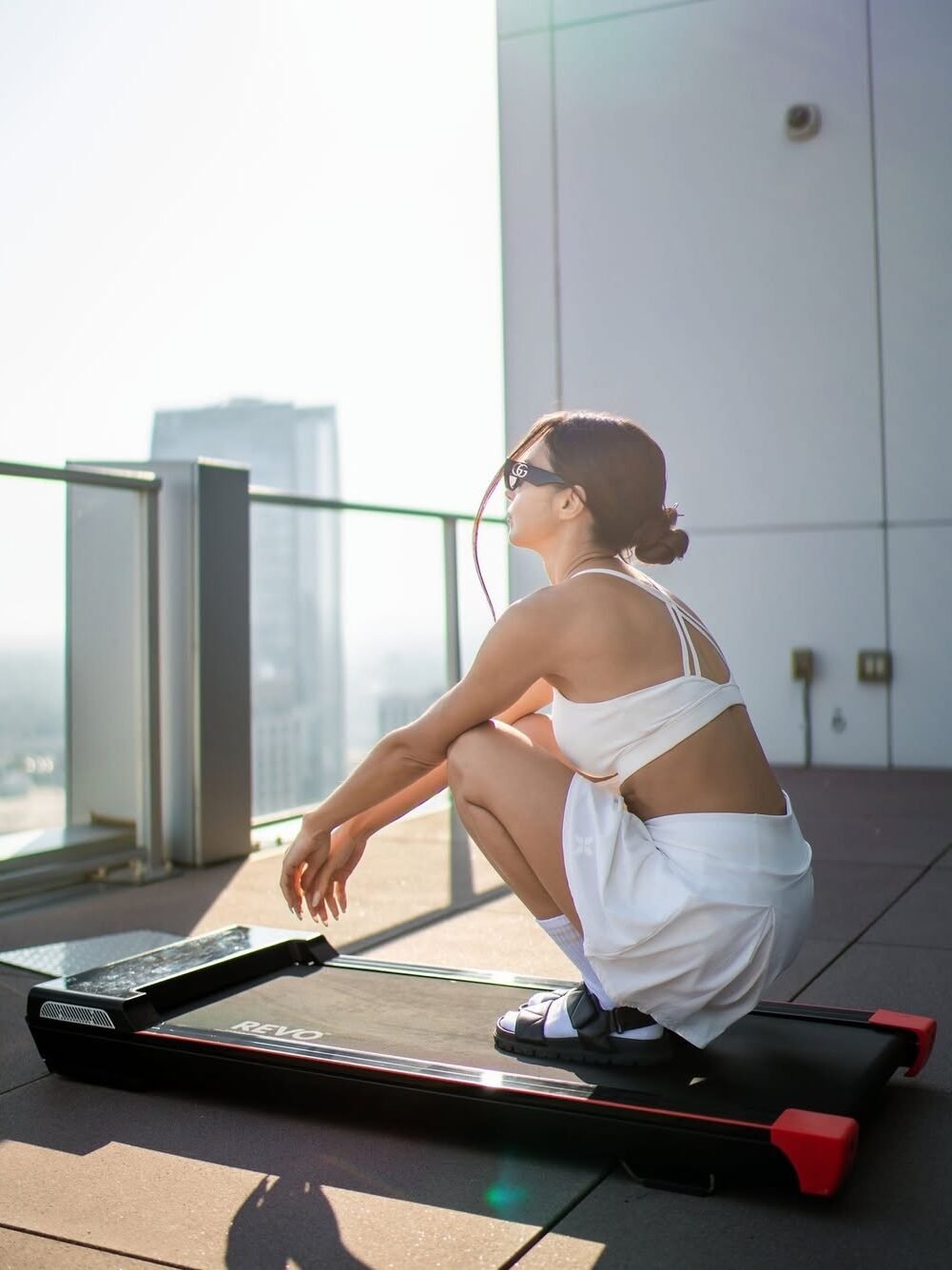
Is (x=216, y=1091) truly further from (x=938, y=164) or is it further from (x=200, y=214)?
(x=200, y=214)

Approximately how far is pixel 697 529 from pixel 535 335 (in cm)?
139

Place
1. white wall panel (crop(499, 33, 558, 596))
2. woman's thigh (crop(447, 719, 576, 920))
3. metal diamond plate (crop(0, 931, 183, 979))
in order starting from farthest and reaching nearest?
1. white wall panel (crop(499, 33, 558, 596))
2. metal diamond plate (crop(0, 931, 183, 979))
3. woman's thigh (crop(447, 719, 576, 920))

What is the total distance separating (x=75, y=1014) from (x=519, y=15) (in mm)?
6358

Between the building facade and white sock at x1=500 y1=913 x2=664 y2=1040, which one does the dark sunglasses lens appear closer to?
white sock at x1=500 y1=913 x2=664 y2=1040

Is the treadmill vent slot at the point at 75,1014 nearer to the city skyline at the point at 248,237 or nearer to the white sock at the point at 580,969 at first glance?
the white sock at the point at 580,969

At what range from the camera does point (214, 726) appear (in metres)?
4.23

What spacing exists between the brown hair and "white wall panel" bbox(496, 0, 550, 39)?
5.76 m

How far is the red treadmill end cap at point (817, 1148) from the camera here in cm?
163

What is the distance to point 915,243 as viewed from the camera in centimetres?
623

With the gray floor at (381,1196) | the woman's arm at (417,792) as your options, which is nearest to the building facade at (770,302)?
the gray floor at (381,1196)

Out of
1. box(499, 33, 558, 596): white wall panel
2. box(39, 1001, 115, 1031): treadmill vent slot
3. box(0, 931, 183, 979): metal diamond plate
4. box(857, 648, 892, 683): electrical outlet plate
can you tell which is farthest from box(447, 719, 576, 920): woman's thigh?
box(499, 33, 558, 596): white wall panel

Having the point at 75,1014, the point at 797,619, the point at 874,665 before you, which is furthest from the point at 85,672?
the point at 874,665

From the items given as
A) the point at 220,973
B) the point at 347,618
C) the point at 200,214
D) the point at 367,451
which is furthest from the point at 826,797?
the point at 200,214

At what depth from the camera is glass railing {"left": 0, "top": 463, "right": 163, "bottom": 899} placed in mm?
3941
